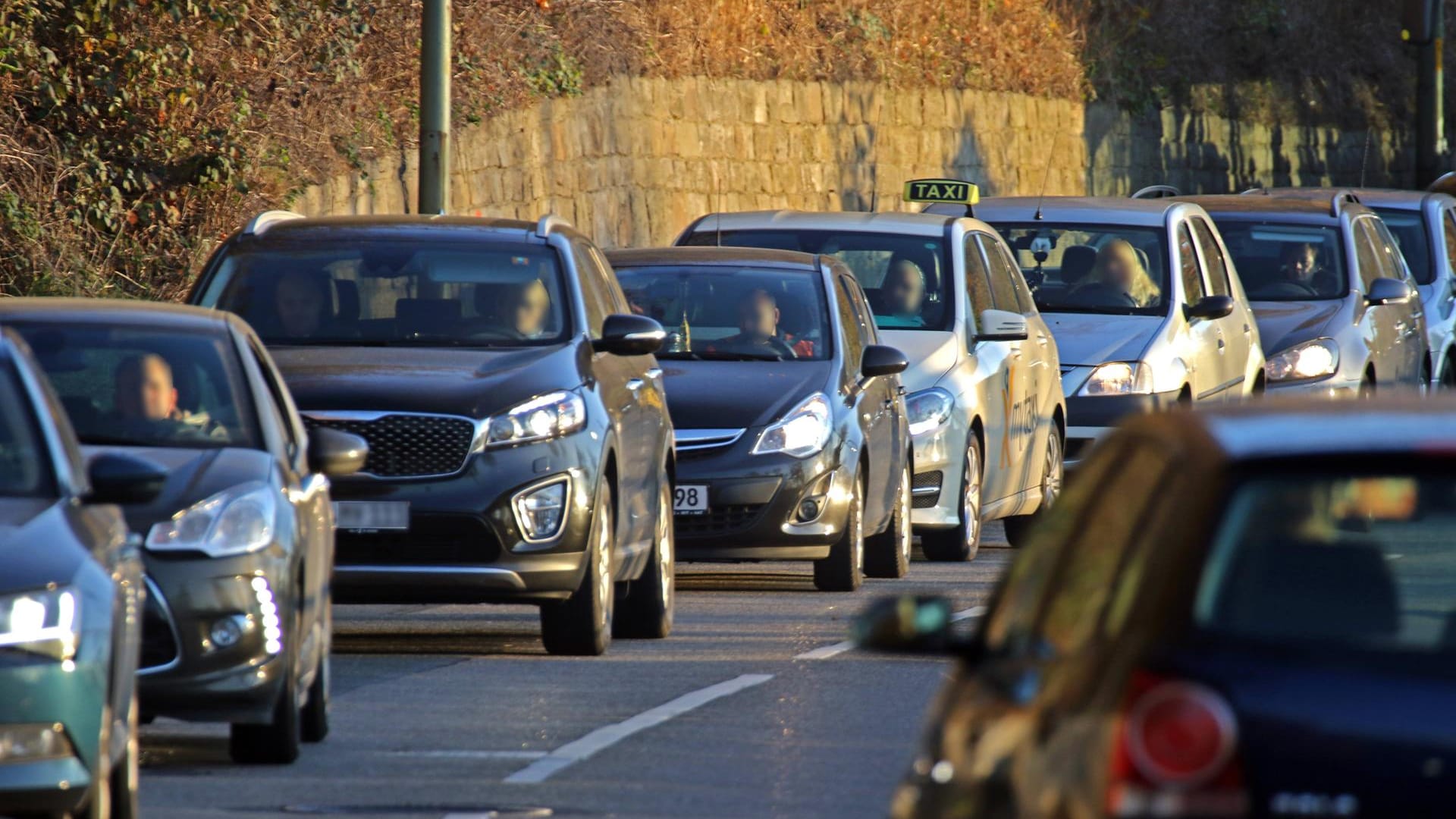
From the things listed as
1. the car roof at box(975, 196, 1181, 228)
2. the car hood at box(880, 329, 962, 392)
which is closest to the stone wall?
the car roof at box(975, 196, 1181, 228)

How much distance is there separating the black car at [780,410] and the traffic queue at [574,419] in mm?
18

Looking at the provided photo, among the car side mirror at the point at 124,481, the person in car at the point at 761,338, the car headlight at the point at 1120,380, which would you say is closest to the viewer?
the car side mirror at the point at 124,481

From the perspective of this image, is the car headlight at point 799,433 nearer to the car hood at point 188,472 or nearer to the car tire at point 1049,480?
the car tire at point 1049,480

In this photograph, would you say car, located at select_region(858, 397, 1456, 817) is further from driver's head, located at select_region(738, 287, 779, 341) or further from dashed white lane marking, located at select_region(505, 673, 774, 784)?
driver's head, located at select_region(738, 287, 779, 341)

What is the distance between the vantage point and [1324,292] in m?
22.3

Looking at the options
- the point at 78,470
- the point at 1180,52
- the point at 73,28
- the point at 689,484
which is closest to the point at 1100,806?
the point at 78,470

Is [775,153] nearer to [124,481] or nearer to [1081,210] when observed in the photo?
[1081,210]

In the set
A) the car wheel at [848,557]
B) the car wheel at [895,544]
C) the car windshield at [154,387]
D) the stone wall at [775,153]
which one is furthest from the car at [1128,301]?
the car windshield at [154,387]

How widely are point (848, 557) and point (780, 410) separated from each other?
865 millimetres

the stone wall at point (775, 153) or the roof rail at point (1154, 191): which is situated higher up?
the stone wall at point (775, 153)

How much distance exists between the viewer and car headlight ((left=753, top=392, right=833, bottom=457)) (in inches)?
559

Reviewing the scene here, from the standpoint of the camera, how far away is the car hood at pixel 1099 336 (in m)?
18.7

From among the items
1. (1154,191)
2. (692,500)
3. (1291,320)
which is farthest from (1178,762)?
(1154,191)

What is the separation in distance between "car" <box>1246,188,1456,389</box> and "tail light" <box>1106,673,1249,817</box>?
21019mm
